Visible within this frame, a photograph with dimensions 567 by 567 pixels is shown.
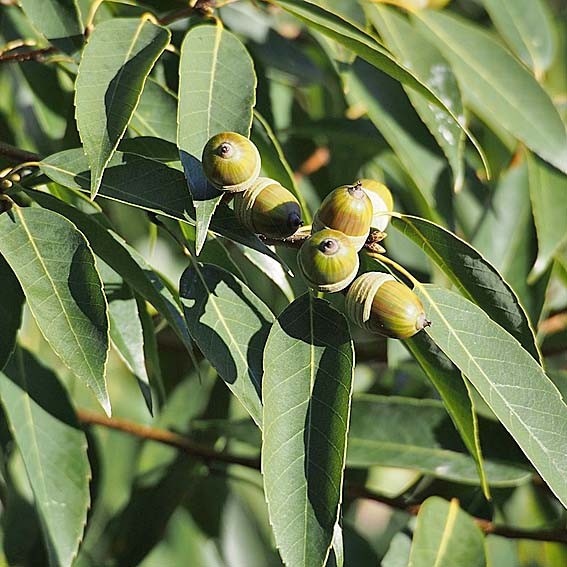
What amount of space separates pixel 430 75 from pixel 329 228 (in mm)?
482

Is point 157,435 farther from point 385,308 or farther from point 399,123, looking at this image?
point 385,308

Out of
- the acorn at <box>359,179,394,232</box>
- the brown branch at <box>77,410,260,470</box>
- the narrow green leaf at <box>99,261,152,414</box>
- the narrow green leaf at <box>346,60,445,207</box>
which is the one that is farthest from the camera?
the brown branch at <box>77,410,260,470</box>

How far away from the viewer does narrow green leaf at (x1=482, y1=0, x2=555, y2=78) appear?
58.3 inches

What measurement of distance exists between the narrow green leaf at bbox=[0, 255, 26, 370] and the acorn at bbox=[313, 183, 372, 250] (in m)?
0.34

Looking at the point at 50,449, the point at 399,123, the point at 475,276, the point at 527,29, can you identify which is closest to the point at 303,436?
the point at 475,276

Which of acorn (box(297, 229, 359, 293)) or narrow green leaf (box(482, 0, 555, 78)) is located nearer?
acorn (box(297, 229, 359, 293))

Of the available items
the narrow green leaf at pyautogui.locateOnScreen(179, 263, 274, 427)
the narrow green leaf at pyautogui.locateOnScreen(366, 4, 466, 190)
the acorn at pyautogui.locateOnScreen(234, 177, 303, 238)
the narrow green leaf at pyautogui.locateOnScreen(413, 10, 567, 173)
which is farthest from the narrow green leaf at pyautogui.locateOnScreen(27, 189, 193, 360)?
the narrow green leaf at pyautogui.locateOnScreen(413, 10, 567, 173)

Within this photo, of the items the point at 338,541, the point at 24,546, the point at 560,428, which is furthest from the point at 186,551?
the point at 560,428

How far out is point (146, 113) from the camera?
1021mm

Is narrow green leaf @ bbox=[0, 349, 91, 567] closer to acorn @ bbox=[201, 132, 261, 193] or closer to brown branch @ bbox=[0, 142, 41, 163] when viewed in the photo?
brown branch @ bbox=[0, 142, 41, 163]

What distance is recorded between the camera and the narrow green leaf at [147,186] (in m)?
0.80

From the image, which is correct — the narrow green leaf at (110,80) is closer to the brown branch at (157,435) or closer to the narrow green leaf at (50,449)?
the narrow green leaf at (50,449)

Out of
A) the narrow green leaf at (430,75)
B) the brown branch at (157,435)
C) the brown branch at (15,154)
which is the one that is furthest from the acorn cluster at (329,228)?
the brown branch at (157,435)

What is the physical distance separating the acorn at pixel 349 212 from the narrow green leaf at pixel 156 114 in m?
0.31
